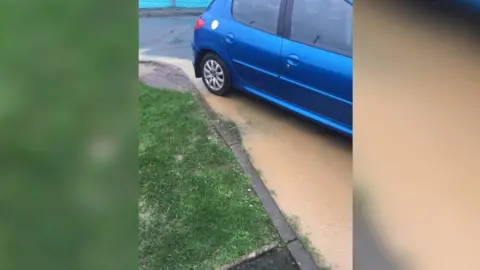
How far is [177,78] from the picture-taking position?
6746mm

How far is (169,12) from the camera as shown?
35.1ft

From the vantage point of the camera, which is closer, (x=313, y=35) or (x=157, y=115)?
(x=313, y=35)

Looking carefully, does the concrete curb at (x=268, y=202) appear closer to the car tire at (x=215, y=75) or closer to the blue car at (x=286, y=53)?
the car tire at (x=215, y=75)

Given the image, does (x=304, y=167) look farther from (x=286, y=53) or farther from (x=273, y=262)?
(x=273, y=262)

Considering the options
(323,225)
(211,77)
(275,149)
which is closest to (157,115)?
(211,77)

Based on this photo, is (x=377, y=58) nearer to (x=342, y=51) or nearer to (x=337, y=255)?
(x=337, y=255)

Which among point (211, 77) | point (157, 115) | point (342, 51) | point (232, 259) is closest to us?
point (232, 259)

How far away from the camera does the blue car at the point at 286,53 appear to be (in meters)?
4.61

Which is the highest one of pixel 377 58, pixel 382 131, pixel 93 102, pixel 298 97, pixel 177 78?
pixel 93 102

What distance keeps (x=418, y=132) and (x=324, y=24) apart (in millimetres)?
3180

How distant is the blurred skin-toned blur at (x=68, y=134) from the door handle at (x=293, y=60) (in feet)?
13.3

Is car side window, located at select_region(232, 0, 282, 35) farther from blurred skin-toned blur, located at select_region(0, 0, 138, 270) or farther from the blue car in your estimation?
blurred skin-toned blur, located at select_region(0, 0, 138, 270)

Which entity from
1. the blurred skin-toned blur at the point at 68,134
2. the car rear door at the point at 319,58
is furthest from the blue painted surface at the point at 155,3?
the blurred skin-toned blur at the point at 68,134

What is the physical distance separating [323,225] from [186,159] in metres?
1.28
